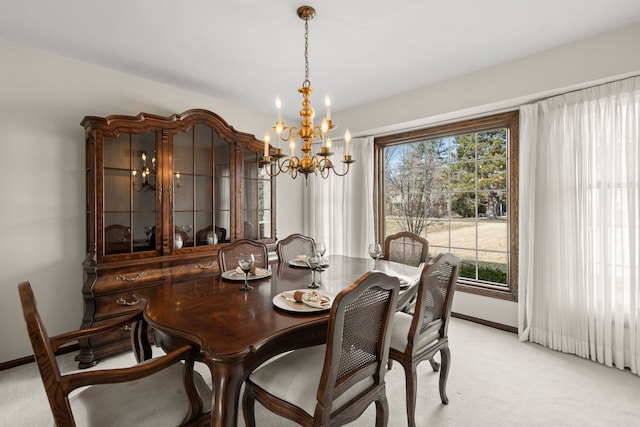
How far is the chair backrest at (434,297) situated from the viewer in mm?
1699

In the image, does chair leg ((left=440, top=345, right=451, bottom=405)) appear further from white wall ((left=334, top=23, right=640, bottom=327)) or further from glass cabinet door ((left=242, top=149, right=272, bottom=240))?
glass cabinet door ((left=242, top=149, right=272, bottom=240))

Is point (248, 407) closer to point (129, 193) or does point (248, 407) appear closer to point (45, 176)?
point (129, 193)

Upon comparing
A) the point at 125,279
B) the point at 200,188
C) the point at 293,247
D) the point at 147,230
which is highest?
the point at 200,188

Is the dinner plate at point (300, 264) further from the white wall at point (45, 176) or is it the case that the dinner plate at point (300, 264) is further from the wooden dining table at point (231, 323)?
the white wall at point (45, 176)

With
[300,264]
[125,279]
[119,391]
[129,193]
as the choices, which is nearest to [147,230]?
[129,193]

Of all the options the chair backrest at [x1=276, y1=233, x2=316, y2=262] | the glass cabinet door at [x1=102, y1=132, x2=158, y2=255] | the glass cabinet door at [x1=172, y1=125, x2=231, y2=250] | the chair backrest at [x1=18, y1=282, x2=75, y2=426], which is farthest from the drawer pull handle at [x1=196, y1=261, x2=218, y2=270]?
the chair backrest at [x1=18, y1=282, x2=75, y2=426]

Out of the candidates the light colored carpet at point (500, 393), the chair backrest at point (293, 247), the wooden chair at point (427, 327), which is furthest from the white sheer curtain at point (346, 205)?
the wooden chair at point (427, 327)

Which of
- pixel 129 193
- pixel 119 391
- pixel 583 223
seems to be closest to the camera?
pixel 119 391

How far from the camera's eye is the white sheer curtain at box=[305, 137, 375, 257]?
13.9 ft

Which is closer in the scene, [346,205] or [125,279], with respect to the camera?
[125,279]

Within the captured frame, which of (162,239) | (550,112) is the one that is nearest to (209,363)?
(162,239)

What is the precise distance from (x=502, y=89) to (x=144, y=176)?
344cm

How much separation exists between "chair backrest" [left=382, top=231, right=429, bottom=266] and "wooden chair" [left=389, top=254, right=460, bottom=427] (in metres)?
1.00

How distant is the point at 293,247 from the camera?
313 cm
